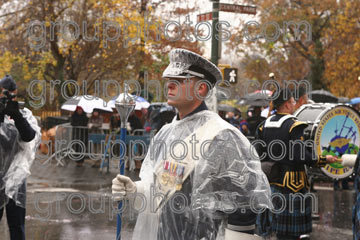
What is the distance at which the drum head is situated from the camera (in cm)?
672

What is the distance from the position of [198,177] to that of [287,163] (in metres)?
2.86

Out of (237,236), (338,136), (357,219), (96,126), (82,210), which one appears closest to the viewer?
(237,236)

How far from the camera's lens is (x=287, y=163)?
5.52 metres

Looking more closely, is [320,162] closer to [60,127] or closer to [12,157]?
[12,157]

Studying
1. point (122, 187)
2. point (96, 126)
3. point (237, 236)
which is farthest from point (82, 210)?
point (96, 126)

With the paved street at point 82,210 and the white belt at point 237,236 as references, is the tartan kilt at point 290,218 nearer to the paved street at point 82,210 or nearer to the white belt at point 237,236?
the paved street at point 82,210

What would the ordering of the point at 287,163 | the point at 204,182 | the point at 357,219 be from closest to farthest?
1. the point at 204,182
2. the point at 357,219
3. the point at 287,163

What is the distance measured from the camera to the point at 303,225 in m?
5.61

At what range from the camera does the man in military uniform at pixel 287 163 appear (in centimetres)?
544

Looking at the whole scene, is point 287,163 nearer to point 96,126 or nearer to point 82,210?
point 82,210

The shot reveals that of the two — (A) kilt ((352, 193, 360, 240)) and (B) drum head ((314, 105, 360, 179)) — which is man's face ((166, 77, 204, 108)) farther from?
(B) drum head ((314, 105, 360, 179))

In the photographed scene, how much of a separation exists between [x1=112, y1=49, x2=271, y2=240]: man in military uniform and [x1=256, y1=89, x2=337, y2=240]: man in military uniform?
2.50m

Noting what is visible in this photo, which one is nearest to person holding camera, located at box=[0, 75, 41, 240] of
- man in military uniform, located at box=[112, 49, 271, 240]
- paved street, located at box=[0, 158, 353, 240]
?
paved street, located at box=[0, 158, 353, 240]

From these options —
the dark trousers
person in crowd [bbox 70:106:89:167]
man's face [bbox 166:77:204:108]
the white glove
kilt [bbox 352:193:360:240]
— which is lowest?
person in crowd [bbox 70:106:89:167]
